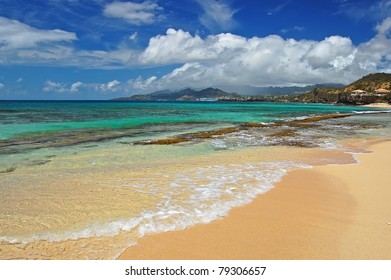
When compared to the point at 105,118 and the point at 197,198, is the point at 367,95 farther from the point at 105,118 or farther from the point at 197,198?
the point at 197,198

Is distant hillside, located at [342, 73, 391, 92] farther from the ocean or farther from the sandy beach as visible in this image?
the sandy beach

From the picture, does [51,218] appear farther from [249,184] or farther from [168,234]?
[249,184]

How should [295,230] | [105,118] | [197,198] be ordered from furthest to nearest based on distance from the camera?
1. [105,118]
2. [197,198]
3. [295,230]

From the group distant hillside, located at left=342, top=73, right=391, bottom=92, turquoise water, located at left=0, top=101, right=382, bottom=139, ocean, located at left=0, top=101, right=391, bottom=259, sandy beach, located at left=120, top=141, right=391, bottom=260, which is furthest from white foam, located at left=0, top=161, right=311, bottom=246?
distant hillside, located at left=342, top=73, right=391, bottom=92

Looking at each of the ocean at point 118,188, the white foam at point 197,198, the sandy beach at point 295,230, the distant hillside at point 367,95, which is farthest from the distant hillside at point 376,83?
the sandy beach at point 295,230

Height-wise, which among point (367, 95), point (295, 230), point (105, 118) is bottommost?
point (295, 230)

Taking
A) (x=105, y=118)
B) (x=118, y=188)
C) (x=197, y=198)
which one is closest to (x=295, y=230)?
(x=197, y=198)

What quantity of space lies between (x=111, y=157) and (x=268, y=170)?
23.4 feet

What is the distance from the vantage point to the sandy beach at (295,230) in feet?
17.4

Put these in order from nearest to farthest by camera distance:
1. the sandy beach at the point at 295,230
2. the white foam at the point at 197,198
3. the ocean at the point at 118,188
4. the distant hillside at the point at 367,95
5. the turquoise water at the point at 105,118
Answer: the sandy beach at the point at 295,230 < the ocean at the point at 118,188 < the white foam at the point at 197,198 < the turquoise water at the point at 105,118 < the distant hillside at the point at 367,95

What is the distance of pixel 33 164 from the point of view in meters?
12.8

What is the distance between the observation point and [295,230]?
20.3ft

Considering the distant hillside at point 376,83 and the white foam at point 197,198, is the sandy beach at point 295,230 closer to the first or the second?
the white foam at point 197,198
